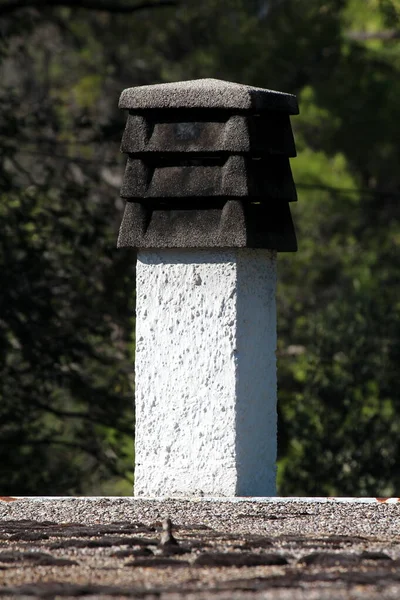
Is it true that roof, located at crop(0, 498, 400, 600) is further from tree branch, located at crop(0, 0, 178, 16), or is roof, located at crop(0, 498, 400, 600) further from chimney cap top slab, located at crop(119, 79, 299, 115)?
tree branch, located at crop(0, 0, 178, 16)

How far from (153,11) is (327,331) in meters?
6.56

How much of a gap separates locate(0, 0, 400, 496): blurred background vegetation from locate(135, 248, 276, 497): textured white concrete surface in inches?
264

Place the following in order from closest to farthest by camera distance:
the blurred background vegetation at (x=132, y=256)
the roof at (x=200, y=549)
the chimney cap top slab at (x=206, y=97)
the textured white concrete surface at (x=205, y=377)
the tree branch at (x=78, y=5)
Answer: the roof at (x=200, y=549), the textured white concrete surface at (x=205, y=377), the chimney cap top slab at (x=206, y=97), the blurred background vegetation at (x=132, y=256), the tree branch at (x=78, y=5)

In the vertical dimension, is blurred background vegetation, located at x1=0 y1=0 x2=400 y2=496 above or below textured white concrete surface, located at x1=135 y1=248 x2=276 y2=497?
above

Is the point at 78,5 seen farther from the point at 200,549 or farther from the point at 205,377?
the point at 200,549

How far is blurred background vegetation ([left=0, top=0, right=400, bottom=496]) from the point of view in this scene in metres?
13.5

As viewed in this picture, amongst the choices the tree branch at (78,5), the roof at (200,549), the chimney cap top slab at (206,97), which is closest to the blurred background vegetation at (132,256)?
the tree branch at (78,5)

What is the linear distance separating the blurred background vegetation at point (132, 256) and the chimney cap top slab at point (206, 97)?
21.8ft

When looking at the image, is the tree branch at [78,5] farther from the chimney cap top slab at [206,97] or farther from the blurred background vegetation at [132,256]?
the chimney cap top slab at [206,97]

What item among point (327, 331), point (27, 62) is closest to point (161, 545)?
point (327, 331)

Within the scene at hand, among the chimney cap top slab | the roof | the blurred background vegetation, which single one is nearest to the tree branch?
the blurred background vegetation

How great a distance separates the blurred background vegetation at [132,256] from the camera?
13.5 meters

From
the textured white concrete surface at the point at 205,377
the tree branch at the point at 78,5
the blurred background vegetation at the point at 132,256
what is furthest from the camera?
the tree branch at the point at 78,5

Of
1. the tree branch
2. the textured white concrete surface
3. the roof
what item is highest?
the tree branch
